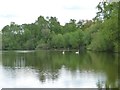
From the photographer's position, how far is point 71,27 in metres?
115

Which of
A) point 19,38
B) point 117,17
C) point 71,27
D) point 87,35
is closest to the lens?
point 117,17

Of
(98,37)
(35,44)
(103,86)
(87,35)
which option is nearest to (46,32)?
(35,44)

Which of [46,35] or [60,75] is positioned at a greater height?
[46,35]

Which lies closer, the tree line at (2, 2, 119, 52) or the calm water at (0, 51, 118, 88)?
the calm water at (0, 51, 118, 88)

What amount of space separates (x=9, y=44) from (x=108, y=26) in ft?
266

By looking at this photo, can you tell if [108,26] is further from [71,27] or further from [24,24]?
[24,24]

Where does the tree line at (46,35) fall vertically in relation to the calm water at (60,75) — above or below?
above

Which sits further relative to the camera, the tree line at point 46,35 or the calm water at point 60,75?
the tree line at point 46,35

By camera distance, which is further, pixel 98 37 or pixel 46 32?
pixel 46 32

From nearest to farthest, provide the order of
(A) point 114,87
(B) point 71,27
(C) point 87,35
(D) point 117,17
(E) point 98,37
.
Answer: (A) point 114,87 → (D) point 117,17 → (E) point 98,37 → (C) point 87,35 → (B) point 71,27

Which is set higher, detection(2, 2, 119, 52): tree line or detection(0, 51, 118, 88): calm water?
detection(2, 2, 119, 52): tree line

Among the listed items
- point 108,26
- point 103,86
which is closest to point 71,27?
point 108,26

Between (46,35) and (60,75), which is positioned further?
(46,35)

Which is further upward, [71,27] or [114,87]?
[71,27]
